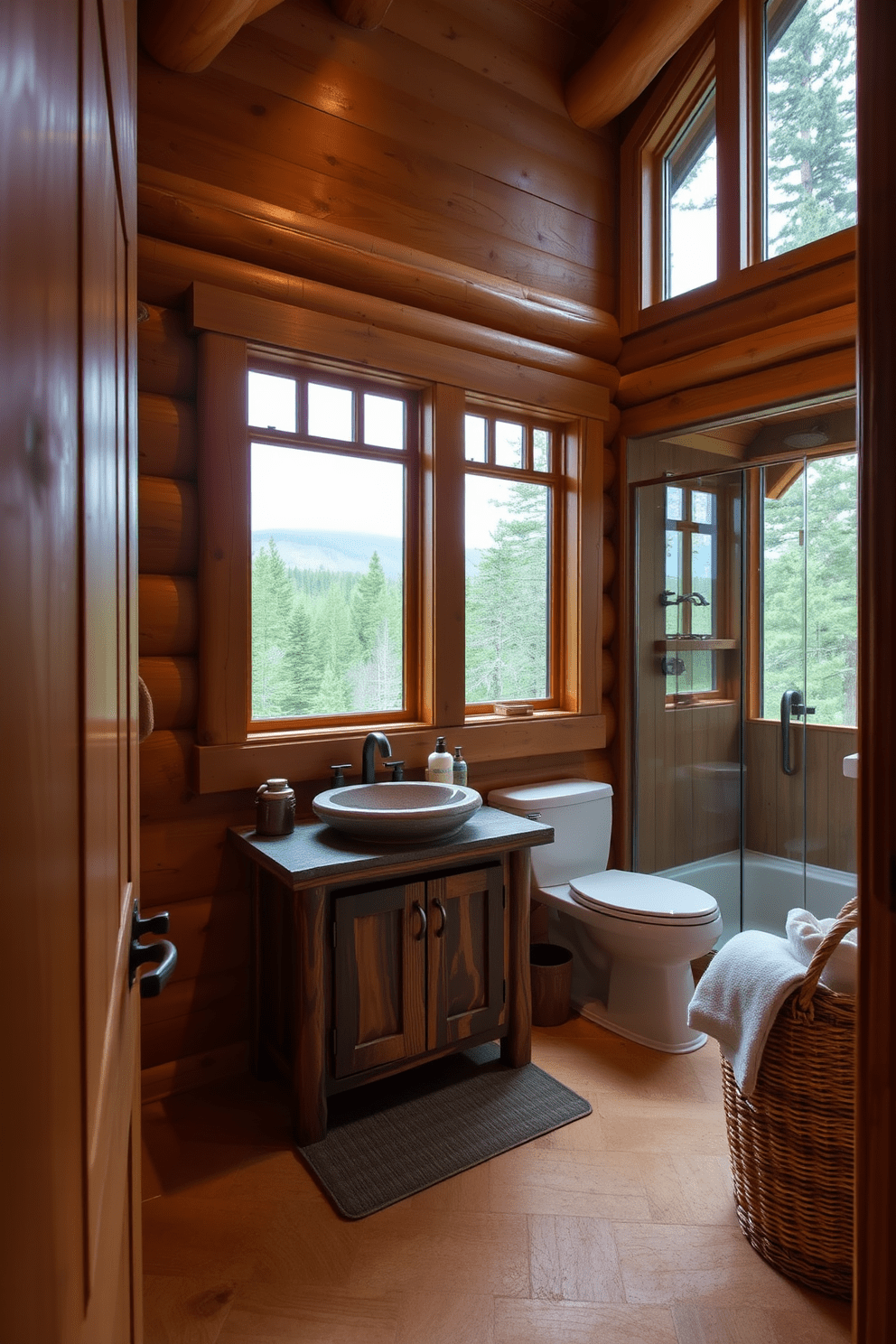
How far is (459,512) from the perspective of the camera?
9.92ft

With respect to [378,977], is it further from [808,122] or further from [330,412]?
[808,122]

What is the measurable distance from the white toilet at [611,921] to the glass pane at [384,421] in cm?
142

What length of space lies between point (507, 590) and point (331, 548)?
832 mm

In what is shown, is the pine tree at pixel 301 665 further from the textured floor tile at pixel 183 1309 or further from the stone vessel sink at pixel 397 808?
the textured floor tile at pixel 183 1309

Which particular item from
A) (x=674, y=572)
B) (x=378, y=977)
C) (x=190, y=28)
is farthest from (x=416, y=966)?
(x=190, y=28)

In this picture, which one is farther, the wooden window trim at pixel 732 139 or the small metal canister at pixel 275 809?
the wooden window trim at pixel 732 139

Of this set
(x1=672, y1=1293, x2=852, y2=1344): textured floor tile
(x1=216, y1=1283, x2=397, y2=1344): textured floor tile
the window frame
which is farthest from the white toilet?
(x1=216, y1=1283, x2=397, y2=1344): textured floor tile

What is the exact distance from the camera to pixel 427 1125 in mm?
2309

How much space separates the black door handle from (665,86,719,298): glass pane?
10.8ft

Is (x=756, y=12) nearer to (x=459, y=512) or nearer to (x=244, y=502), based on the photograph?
(x=459, y=512)

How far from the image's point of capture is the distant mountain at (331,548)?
2.72m

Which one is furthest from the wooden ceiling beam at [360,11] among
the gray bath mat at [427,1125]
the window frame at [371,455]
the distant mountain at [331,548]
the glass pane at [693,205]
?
the gray bath mat at [427,1125]

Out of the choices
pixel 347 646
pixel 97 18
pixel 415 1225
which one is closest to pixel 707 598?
pixel 347 646

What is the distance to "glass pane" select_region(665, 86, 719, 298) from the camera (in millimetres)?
3316
